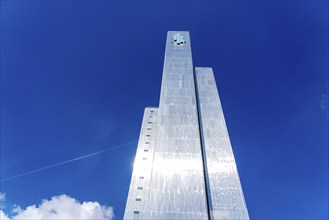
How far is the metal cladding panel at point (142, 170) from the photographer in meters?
34.4

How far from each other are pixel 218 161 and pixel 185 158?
6.67 metres

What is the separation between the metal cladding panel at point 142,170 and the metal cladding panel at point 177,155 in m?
3.76

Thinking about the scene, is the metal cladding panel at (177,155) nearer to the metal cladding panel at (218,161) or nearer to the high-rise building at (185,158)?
the high-rise building at (185,158)

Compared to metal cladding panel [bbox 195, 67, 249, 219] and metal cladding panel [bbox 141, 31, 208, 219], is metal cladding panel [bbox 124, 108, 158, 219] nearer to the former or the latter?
metal cladding panel [bbox 141, 31, 208, 219]

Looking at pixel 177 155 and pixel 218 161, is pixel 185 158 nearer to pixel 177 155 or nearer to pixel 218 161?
pixel 177 155

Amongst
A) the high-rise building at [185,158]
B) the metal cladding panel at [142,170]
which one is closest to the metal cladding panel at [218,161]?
the high-rise building at [185,158]

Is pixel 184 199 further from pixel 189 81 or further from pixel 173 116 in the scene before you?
pixel 189 81

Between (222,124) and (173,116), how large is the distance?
9.93 metres

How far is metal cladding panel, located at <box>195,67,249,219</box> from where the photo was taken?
30.0 metres

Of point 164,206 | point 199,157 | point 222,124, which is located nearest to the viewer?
point 164,206

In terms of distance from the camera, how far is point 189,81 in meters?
44.7

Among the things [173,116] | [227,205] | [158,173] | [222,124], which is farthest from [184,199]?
[222,124]

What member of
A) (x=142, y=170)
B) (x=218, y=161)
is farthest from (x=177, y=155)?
(x=142, y=170)

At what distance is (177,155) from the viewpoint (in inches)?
1291
